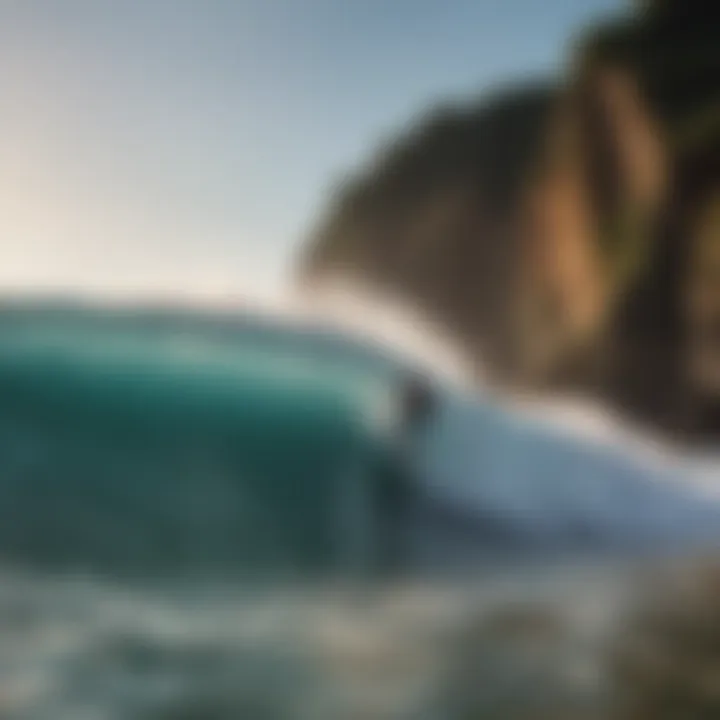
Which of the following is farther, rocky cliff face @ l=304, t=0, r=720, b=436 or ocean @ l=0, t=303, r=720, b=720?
rocky cliff face @ l=304, t=0, r=720, b=436

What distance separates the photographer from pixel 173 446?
1.12 meters

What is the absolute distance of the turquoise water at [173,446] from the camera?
43.3 inches

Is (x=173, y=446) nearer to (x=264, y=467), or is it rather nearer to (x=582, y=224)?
(x=264, y=467)

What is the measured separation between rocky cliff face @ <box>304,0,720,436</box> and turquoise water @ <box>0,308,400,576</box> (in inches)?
4.9

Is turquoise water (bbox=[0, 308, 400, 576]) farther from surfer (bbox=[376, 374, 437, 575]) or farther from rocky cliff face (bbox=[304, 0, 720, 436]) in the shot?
rocky cliff face (bbox=[304, 0, 720, 436])

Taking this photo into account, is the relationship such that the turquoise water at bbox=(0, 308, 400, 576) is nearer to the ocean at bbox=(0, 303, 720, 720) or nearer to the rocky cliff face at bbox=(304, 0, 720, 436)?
the ocean at bbox=(0, 303, 720, 720)

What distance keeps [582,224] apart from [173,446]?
18.2 inches

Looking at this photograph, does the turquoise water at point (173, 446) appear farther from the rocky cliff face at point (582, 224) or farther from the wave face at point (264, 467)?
the rocky cliff face at point (582, 224)

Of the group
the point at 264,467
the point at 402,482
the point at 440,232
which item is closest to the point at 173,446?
the point at 264,467

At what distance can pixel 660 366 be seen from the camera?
1170 millimetres

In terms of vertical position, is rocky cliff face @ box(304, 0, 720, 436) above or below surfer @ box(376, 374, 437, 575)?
above

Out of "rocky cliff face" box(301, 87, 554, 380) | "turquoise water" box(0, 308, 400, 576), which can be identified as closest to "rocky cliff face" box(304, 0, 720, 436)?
"rocky cliff face" box(301, 87, 554, 380)

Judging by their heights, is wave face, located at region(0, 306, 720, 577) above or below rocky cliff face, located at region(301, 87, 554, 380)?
below

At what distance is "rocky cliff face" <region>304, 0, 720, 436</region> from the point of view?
45.9 inches
